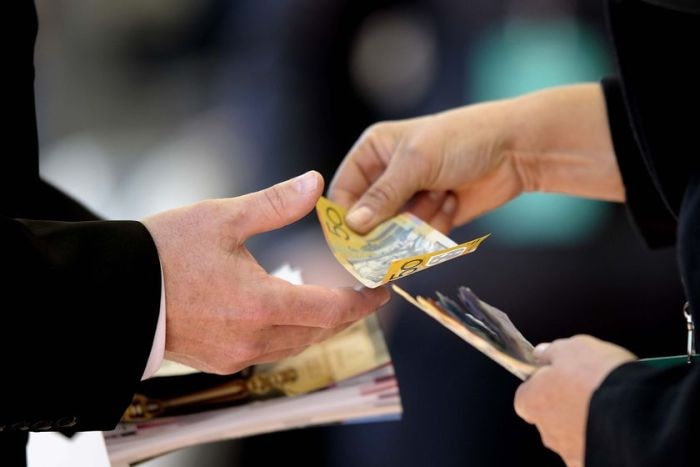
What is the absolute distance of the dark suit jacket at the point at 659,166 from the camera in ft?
2.61

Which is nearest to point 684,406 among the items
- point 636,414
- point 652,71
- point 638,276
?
point 636,414

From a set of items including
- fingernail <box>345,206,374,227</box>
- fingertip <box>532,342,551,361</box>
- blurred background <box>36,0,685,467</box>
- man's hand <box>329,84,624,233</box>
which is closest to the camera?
Result: fingertip <box>532,342,551,361</box>

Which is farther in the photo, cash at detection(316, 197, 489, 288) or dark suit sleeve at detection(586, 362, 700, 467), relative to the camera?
cash at detection(316, 197, 489, 288)

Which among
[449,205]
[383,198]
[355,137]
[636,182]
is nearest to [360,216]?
[383,198]

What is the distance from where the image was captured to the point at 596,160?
1.56 meters

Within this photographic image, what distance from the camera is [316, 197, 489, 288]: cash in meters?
1.12

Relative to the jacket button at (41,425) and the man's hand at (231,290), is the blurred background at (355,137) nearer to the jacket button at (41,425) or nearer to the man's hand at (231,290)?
the man's hand at (231,290)

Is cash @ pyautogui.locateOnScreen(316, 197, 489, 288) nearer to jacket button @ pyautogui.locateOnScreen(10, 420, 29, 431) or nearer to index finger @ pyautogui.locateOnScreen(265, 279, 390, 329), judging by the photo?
index finger @ pyautogui.locateOnScreen(265, 279, 390, 329)

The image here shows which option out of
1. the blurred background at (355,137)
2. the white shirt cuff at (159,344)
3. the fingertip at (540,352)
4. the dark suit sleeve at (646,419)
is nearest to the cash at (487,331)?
the fingertip at (540,352)

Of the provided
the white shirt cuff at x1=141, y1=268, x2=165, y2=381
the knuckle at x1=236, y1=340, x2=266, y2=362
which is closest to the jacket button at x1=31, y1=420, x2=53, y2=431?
the white shirt cuff at x1=141, y1=268, x2=165, y2=381

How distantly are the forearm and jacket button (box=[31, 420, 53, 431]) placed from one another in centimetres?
95

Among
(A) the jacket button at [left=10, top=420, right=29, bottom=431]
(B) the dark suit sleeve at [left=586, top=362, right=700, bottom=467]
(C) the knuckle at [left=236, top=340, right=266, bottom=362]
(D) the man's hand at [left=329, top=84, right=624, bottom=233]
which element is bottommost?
(A) the jacket button at [left=10, top=420, right=29, bottom=431]

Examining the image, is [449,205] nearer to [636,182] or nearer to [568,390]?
[636,182]

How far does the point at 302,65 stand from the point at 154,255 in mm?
1871
